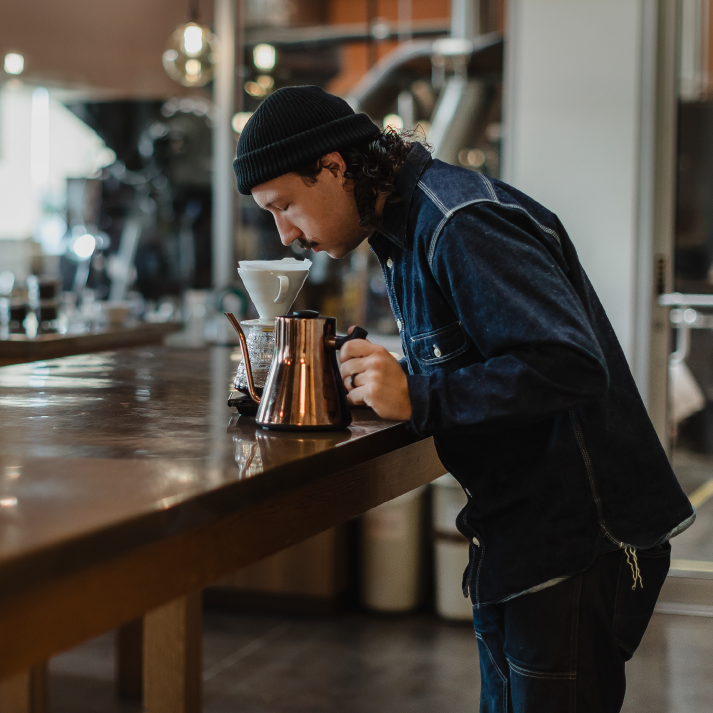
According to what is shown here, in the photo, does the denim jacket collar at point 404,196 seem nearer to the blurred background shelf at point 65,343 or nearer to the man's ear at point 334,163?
the man's ear at point 334,163

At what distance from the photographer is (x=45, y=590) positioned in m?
0.74

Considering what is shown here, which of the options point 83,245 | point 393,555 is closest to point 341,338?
point 393,555

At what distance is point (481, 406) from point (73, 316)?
3.13 m

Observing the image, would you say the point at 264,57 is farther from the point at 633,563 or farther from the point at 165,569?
the point at 165,569

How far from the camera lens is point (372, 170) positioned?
1308mm

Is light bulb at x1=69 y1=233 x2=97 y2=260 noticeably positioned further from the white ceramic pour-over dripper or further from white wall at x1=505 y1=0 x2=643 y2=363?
the white ceramic pour-over dripper

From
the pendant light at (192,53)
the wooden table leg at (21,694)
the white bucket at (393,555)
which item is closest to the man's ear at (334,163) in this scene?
the wooden table leg at (21,694)

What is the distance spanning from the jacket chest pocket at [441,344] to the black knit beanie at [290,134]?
294mm

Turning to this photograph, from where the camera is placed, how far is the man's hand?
3.90ft

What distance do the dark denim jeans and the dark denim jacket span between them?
4cm

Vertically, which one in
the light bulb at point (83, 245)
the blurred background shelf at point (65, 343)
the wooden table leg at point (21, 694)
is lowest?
the wooden table leg at point (21, 694)

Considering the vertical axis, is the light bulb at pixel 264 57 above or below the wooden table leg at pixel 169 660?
above

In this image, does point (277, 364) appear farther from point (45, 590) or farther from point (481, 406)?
point (45, 590)

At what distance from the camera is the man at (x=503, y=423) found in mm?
1174
